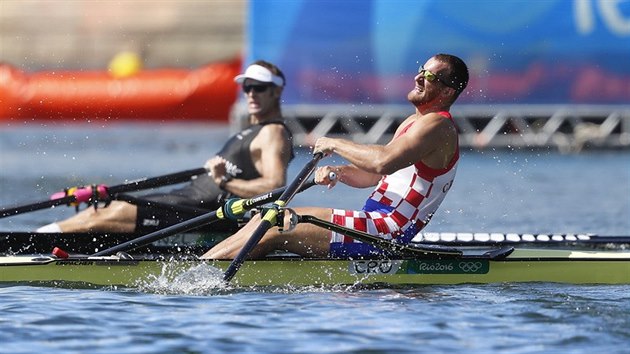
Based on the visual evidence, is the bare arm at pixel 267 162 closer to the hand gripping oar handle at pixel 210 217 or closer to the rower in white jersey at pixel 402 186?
the hand gripping oar handle at pixel 210 217

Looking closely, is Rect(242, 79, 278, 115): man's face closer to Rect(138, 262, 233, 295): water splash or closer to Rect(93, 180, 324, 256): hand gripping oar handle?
Rect(93, 180, 324, 256): hand gripping oar handle

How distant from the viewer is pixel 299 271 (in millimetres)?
10164

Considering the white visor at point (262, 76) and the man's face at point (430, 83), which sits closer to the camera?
the man's face at point (430, 83)

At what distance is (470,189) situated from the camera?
69.4 feet

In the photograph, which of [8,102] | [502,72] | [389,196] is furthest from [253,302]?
[8,102]

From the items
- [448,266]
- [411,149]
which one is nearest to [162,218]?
[448,266]

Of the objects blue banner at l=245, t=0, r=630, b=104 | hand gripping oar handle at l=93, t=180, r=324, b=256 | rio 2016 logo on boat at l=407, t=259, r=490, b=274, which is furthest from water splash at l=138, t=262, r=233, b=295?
blue banner at l=245, t=0, r=630, b=104

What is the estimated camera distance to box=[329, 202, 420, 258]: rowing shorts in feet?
33.3

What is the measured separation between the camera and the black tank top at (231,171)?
1242 centimetres

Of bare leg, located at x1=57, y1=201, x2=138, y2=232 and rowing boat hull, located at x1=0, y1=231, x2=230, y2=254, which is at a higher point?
bare leg, located at x1=57, y1=201, x2=138, y2=232

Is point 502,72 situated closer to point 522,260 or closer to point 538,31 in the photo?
point 538,31

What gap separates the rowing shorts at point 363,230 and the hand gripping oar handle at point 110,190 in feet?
9.53

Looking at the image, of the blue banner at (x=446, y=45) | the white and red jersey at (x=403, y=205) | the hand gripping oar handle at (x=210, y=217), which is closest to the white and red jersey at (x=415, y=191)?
the white and red jersey at (x=403, y=205)

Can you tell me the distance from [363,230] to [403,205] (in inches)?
14.4
